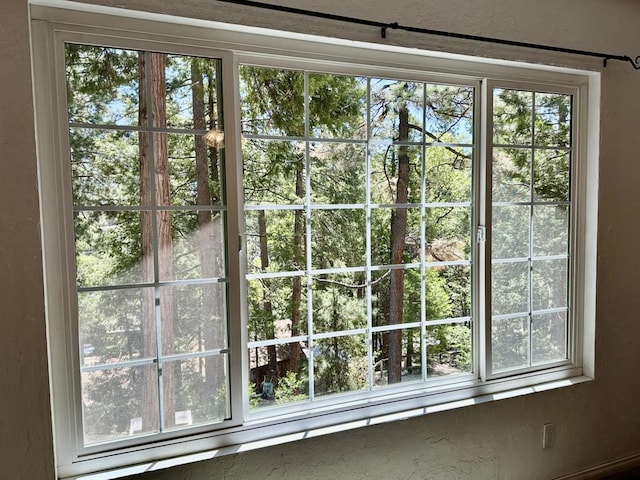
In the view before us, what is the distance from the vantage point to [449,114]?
2072mm

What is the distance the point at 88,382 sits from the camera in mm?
1535

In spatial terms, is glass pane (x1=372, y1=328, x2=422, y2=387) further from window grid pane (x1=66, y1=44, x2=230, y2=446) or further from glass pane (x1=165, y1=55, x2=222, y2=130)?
glass pane (x1=165, y1=55, x2=222, y2=130)

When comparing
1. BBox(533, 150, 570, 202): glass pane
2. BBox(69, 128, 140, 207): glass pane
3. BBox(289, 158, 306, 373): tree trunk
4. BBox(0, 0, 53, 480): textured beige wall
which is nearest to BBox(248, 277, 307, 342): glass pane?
BBox(289, 158, 306, 373): tree trunk

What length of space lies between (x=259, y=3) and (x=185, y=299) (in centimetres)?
105

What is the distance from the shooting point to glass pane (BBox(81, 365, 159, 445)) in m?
1.54

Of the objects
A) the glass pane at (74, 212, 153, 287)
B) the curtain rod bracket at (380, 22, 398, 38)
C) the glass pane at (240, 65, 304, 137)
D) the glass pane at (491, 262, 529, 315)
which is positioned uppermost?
the curtain rod bracket at (380, 22, 398, 38)

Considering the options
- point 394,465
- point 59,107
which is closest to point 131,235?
point 59,107

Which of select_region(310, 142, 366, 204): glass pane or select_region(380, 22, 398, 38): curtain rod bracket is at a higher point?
select_region(380, 22, 398, 38): curtain rod bracket

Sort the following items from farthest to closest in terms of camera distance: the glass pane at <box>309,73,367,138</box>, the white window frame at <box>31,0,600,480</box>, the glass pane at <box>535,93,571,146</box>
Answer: the glass pane at <box>535,93,571,146</box>, the glass pane at <box>309,73,367,138</box>, the white window frame at <box>31,0,600,480</box>

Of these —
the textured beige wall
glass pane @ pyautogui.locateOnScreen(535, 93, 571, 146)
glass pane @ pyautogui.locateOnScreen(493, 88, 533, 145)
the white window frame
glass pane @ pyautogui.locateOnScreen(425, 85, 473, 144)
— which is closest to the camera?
the textured beige wall

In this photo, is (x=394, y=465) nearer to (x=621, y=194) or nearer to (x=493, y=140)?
(x=493, y=140)

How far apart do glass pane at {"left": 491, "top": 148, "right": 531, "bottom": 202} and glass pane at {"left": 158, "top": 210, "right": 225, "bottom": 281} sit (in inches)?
50.8

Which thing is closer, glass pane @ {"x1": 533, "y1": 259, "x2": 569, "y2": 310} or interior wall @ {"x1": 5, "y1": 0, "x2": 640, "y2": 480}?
interior wall @ {"x1": 5, "y1": 0, "x2": 640, "y2": 480}

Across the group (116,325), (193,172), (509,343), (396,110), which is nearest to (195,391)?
(116,325)
